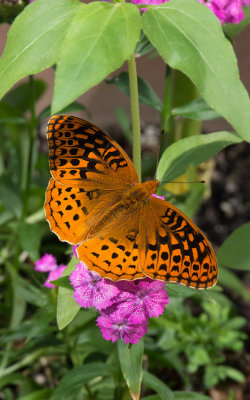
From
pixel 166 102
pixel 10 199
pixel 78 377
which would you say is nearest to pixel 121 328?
pixel 78 377

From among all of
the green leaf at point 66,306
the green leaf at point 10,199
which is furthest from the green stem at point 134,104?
the green leaf at point 10,199

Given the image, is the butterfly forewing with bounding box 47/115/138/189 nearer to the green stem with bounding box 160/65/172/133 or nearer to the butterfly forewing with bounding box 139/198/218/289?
the butterfly forewing with bounding box 139/198/218/289

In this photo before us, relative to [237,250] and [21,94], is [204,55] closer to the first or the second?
[237,250]

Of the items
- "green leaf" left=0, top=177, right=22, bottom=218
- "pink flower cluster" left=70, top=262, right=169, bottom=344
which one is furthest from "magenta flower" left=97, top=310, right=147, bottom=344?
"green leaf" left=0, top=177, right=22, bottom=218

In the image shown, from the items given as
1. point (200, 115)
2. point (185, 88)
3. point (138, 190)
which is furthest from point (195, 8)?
point (185, 88)

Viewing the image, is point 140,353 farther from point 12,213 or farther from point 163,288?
point 12,213

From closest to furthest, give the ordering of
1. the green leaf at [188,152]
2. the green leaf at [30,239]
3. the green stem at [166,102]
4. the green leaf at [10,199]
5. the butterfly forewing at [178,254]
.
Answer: the butterfly forewing at [178,254] < the green leaf at [188,152] < the green stem at [166,102] < the green leaf at [30,239] < the green leaf at [10,199]

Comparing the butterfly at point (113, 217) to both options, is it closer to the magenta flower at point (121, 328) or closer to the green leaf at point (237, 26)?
the magenta flower at point (121, 328)
